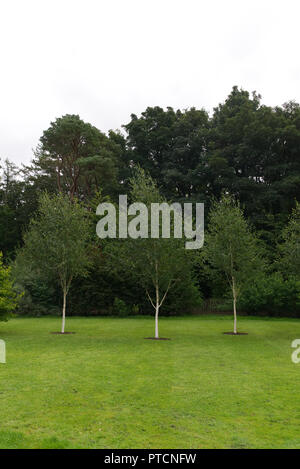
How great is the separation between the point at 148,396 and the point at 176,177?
42.2 m

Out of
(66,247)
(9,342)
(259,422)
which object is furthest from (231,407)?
(66,247)

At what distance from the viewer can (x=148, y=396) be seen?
9281mm

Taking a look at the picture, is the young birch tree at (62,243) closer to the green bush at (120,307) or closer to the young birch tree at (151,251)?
the young birch tree at (151,251)

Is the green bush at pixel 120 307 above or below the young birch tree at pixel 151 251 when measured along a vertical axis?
below

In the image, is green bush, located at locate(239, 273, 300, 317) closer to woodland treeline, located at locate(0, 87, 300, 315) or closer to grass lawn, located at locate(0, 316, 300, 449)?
woodland treeline, located at locate(0, 87, 300, 315)

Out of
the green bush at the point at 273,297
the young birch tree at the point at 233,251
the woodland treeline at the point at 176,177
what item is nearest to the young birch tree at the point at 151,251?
the young birch tree at the point at 233,251

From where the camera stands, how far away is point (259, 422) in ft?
24.7

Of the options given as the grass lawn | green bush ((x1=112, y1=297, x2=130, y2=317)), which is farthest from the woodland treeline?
the grass lawn

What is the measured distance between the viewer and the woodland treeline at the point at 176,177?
34.8m

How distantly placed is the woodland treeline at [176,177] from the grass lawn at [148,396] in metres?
16.7

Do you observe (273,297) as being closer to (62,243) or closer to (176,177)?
(62,243)

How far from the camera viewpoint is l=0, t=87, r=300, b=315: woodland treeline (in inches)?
1369

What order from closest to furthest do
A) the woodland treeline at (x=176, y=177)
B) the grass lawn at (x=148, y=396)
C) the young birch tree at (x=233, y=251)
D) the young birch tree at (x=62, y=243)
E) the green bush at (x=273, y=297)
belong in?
1. the grass lawn at (x=148, y=396)
2. the young birch tree at (x=62, y=243)
3. the young birch tree at (x=233, y=251)
4. the green bush at (x=273, y=297)
5. the woodland treeline at (x=176, y=177)
